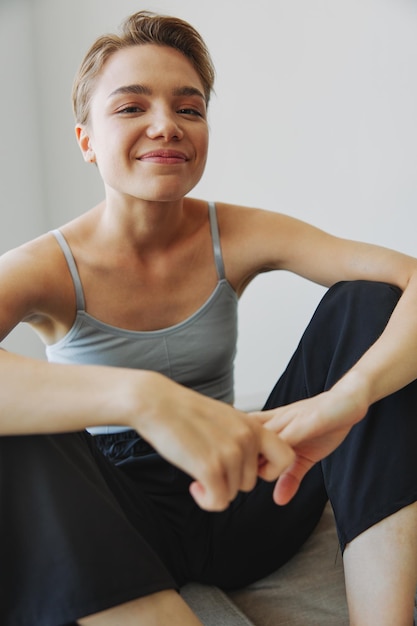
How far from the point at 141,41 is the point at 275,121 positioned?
1018mm

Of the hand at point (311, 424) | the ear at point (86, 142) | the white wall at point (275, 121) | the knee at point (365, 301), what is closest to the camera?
the hand at point (311, 424)

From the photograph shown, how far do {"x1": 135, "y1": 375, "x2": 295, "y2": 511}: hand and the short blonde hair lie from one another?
0.69m

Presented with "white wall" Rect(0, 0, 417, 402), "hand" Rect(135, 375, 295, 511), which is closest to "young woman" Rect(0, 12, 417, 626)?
"hand" Rect(135, 375, 295, 511)

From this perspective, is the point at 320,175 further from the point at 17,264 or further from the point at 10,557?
the point at 10,557

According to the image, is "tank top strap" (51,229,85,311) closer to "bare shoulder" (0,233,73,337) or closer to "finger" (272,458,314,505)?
"bare shoulder" (0,233,73,337)

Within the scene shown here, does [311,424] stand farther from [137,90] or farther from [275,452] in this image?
[137,90]

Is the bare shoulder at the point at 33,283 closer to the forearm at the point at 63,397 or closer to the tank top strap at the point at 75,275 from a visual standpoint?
the tank top strap at the point at 75,275

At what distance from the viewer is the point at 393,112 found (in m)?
2.12

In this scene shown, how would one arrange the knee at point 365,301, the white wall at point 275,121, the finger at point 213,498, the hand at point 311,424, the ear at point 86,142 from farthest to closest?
the white wall at point 275,121 → the ear at point 86,142 → the knee at point 365,301 → the hand at point 311,424 → the finger at point 213,498

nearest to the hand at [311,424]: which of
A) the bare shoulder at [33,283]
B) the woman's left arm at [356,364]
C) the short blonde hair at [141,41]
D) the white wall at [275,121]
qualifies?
the woman's left arm at [356,364]

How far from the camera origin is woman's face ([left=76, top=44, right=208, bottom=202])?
1.32 metres

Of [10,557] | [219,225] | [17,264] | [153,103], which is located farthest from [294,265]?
[10,557]

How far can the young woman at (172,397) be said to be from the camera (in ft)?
3.14

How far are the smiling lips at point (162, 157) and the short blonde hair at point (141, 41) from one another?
0.64 ft
